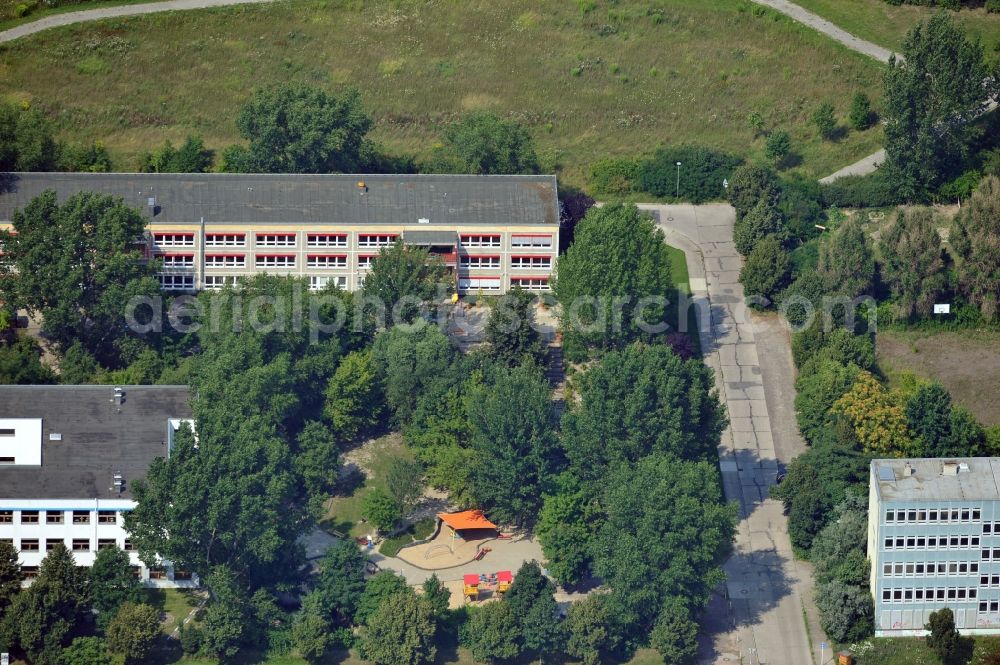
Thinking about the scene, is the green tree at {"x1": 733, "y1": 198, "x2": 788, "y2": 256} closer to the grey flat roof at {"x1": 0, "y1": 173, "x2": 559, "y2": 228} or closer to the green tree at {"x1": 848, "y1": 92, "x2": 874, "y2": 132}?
the grey flat roof at {"x1": 0, "y1": 173, "x2": 559, "y2": 228}

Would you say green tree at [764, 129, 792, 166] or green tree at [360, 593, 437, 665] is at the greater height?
green tree at [764, 129, 792, 166]

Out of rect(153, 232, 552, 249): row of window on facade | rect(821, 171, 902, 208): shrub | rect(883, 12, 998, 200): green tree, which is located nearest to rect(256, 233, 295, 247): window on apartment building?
rect(153, 232, 552, 249): row of window on facade

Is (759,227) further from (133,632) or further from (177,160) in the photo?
(133,632)

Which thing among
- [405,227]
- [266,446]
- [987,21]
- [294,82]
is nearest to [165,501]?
[266,446]

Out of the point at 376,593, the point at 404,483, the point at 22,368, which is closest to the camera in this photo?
the point at 376,593

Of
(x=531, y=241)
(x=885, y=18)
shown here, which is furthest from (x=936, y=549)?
(x=885, y=18)

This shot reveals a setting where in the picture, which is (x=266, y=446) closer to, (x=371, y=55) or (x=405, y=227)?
(x=405, y=227)
